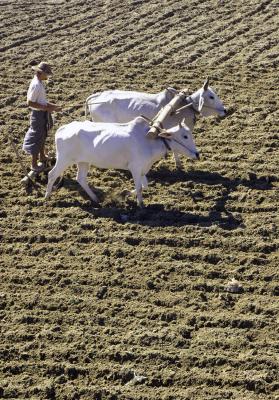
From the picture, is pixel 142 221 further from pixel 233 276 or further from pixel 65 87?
pixel 65 87

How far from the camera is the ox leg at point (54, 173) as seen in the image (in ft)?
34.2

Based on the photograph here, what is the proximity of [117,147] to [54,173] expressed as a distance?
0.90 meters

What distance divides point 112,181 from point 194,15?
937cm

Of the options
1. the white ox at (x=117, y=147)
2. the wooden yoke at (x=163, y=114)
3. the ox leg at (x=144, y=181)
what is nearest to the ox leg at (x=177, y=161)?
the wooden yoke at (x=163, y=114)

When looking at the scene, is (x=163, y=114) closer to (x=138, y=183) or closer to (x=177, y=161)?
(x=177, y=161)

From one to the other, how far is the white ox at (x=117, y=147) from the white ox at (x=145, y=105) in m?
1.01

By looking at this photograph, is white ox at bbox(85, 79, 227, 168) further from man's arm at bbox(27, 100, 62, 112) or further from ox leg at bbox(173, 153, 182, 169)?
man's arm at bbox(27, 100, 62, 112)

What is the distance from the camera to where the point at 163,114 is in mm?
10805

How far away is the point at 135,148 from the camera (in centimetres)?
1012

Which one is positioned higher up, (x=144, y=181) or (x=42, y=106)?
(x=42, y=106)

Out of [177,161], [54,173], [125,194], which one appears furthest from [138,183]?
[177,161]

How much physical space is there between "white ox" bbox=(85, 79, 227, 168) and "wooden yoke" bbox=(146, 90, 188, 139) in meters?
0.14

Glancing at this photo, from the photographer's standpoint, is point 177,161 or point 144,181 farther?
point 177,161

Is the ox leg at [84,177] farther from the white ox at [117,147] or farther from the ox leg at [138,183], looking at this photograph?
the ox leg at [138,183]
